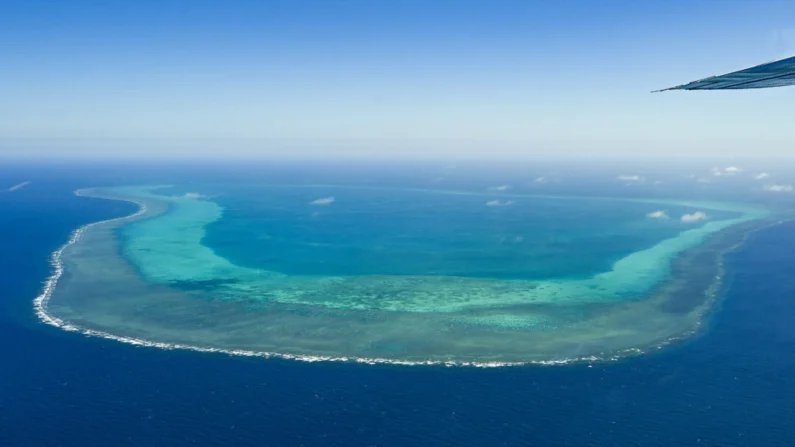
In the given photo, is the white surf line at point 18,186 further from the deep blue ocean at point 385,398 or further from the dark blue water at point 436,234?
the deep blue ocean at point 385,398

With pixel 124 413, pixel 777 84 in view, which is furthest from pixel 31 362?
pixel 777 84

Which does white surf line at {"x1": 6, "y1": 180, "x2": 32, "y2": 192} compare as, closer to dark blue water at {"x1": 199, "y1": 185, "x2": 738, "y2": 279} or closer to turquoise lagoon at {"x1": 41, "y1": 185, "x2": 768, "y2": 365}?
dark blue water at {"x1": 199, "y1": 185, "x2": 738, "y2": 279}

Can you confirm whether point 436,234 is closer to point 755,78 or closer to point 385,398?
point 385,398

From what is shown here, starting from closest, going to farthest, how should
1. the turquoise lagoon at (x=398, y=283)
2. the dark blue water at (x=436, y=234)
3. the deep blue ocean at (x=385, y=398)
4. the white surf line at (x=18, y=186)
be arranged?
the deep blue ocean at (x=385, y=398), the turquoise lagoon at (x=398, y=283), the dark blue water at (x=436, y=234), the white surf line at (x=18, y=186)

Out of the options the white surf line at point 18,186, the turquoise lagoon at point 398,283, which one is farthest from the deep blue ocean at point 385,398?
the white surf line at point 18,186

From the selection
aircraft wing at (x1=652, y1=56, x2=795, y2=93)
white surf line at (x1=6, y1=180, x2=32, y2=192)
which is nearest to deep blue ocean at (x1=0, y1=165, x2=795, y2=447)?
aircraft wing at (x1=652, y1=56, x2=795, y2=93)
